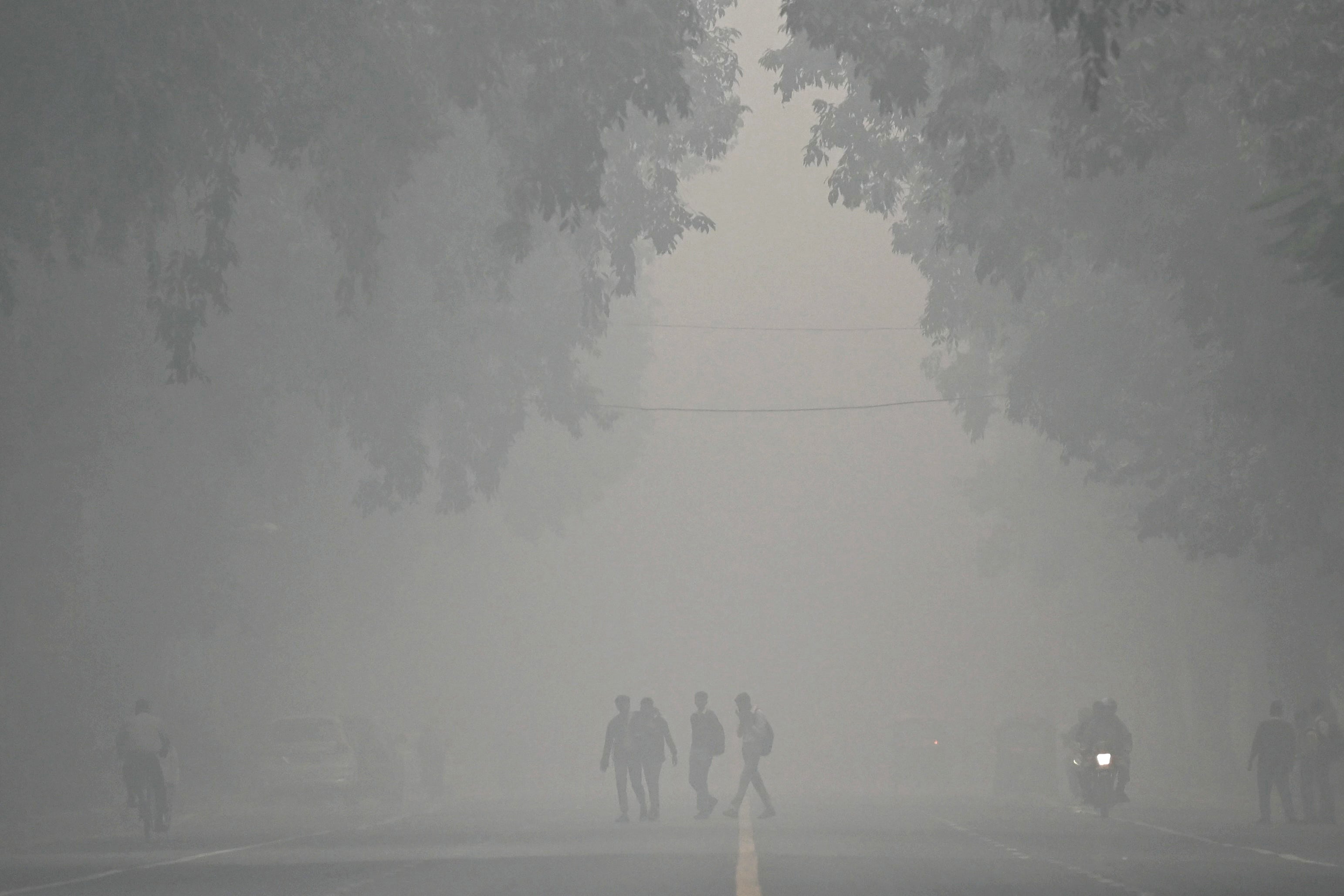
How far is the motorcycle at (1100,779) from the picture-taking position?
107ft

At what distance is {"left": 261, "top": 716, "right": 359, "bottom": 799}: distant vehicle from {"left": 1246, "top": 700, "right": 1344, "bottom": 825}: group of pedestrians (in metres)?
17.0

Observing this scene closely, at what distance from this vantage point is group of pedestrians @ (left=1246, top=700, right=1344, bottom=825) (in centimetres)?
3055

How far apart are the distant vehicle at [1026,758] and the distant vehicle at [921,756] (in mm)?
9706

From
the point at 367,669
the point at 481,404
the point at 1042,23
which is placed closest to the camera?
the point at 1042,23

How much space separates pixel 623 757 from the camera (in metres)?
31.9

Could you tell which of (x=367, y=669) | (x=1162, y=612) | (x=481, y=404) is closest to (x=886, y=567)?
(x=367, y=669)

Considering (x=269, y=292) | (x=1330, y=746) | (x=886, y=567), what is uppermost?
(x=886, y=567)

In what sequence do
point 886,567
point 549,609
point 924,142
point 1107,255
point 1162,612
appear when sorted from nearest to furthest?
point 1107,255, point 924,142, point 1162,612, point 549,609, point 886,567

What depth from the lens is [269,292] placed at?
3198 centimetres

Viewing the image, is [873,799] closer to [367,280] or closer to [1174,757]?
[1174,757]

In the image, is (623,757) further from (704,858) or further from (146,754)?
(704,858)

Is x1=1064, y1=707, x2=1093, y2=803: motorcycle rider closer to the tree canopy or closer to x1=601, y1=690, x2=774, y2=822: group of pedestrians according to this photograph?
the tree canopy

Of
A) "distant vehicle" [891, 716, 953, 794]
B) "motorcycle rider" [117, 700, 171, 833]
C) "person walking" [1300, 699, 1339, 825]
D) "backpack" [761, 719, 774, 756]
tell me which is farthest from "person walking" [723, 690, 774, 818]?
"distant vehicle" [891, 716, 953, 794]

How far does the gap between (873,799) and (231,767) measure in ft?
44.7
